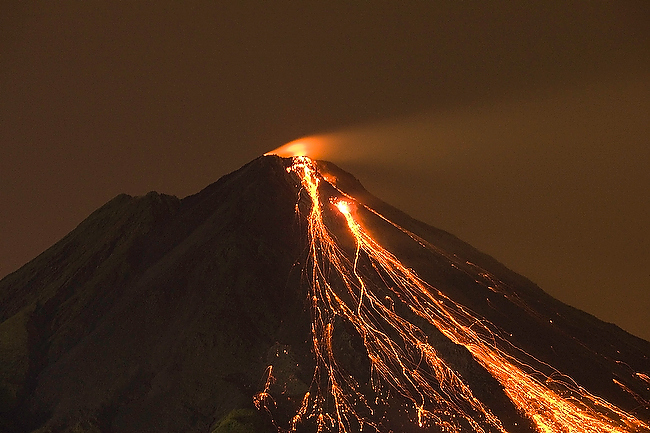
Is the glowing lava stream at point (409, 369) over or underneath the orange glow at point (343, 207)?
underneath

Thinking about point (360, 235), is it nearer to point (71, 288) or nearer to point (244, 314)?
point (244, 314)

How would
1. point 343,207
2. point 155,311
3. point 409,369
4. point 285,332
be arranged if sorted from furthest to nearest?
point 343,207, point 155,311, point 285,332, point 409,369

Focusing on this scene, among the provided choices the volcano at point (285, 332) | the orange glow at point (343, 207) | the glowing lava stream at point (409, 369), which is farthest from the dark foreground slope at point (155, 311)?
the orange glow at point (343, 207)

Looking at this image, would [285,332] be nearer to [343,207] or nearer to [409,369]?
[409,369]

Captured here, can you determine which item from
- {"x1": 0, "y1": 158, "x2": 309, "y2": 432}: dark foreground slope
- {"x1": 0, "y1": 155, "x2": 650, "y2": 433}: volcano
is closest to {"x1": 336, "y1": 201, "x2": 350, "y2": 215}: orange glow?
{"x1": 0, "y1": 155, "x2": 650, "y2": 433}: volcano

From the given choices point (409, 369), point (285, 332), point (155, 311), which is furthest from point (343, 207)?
point (409, 369)

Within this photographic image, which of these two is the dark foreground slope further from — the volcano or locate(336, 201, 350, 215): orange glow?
locate(336, 201, 350, 215): orange glow

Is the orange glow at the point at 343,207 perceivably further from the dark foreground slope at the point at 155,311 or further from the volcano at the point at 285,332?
the dark foreground slope at the point at 155,311
